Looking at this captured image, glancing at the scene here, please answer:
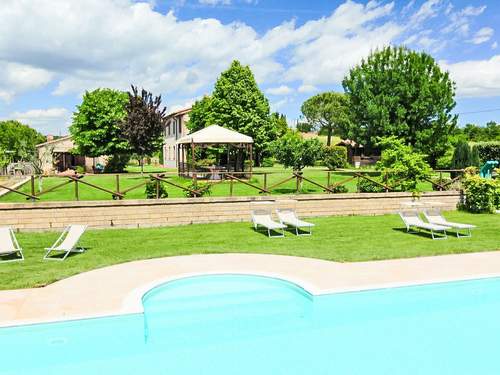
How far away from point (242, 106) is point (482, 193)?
23681 millimetres

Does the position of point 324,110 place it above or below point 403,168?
above

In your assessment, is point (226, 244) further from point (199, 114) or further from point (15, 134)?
point (15, 134)

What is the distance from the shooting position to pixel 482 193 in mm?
17328

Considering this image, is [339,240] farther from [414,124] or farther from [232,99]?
[232,99]

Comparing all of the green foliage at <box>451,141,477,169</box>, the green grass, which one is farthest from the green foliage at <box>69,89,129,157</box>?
the green grass

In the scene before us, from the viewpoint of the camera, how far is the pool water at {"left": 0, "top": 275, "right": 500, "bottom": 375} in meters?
5.66

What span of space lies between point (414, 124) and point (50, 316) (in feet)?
99.2

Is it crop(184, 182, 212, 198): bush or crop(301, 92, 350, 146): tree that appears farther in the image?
crop(301, 92, 350, 146): tree

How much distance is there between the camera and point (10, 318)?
636 centimetres

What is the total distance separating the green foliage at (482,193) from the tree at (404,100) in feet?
45.2

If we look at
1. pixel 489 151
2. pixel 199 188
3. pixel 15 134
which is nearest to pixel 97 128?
pixel 199 188

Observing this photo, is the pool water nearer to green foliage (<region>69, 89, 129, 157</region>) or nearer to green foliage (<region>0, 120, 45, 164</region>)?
green foliage (<region>69, 89, 129, 157</region>)

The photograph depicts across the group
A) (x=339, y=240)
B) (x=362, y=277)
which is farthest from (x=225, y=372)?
(x=339, y=240)

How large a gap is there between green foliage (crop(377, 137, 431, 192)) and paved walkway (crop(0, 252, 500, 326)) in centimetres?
693
